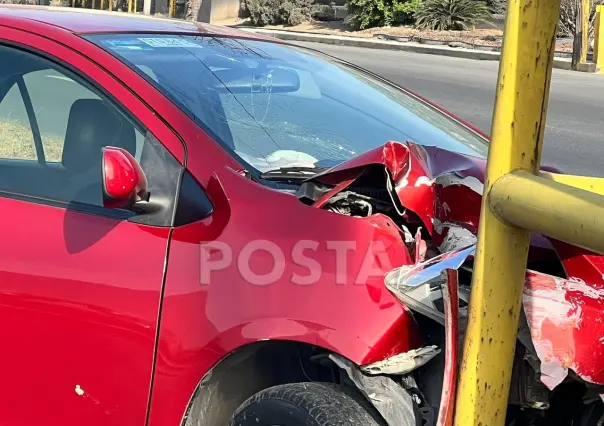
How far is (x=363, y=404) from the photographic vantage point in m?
2.07

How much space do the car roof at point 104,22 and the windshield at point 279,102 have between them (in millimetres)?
81

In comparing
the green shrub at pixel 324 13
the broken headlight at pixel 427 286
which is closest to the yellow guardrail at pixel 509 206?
the broken headlight at pixel 427 286

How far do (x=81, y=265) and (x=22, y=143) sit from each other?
2.35ft

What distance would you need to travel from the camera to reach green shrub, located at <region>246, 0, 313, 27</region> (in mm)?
30094

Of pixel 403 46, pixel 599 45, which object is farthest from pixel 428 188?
pixel 403 46

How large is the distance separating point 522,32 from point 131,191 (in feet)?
3.63

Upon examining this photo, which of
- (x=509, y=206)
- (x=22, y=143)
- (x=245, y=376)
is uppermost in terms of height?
(x=509, y=206)

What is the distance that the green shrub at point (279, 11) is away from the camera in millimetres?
30094

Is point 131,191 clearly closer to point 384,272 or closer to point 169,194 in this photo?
point 169,194

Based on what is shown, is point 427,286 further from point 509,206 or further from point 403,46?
point 403,46

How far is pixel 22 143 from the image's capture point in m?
2.86

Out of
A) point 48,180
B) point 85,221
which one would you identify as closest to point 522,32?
point 85,221
